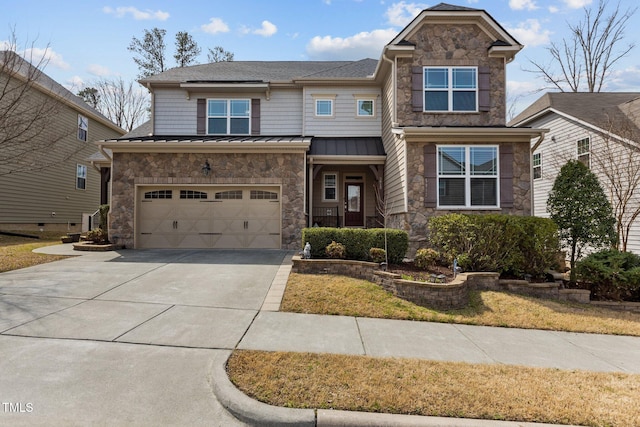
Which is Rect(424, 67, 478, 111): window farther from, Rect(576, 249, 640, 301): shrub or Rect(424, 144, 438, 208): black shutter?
Rect(576, 249, 640, 301): shrub

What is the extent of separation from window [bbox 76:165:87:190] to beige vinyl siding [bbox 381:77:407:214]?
19.3 m

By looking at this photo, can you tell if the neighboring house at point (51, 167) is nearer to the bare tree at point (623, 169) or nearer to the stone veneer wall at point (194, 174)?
the stone veneer wall at point (194, 174)

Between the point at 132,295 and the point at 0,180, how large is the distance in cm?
1582

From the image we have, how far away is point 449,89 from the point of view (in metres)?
11.2

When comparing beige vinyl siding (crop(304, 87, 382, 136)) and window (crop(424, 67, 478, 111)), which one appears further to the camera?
beige vinyl siding (crop(304, 87, 382, 136))

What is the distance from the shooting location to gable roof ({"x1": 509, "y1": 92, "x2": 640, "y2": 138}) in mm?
11198

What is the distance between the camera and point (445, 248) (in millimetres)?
8250

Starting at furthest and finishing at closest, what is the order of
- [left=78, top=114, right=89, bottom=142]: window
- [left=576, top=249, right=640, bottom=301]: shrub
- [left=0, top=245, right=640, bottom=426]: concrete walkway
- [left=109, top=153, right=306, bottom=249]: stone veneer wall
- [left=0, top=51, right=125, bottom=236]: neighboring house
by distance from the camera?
[left=78, top=114, right=89, bottom=142]: window → [left=0, top=51, right=125, bottom=236]: neighboring house → [left=109, top=153, right=306, bottom=249]: stone veneer wall → [left=576, top=249, right=640, bottom=301]: shrub → [left=0, top=245, right=640, bottom=426]: concrete walkway

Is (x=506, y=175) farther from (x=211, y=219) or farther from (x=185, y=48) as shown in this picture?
(x=185, y=48)

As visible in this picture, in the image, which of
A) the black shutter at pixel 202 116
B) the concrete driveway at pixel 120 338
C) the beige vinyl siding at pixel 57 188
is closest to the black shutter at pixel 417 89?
the concrete driveway at pixel 120 338

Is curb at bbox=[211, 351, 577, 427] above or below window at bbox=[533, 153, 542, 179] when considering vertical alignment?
below

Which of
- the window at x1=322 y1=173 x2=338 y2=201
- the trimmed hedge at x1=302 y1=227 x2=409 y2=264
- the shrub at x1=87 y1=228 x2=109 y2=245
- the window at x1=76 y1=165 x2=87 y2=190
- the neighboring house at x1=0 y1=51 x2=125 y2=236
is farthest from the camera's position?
the window at x1=76 y1=165 x2=87 y2=190

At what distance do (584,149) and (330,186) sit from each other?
987 cm

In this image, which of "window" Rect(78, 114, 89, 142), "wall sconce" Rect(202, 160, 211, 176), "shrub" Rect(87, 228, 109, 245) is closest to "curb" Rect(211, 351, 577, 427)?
"wall sconce" Rect(202, 160, 211, 176)
